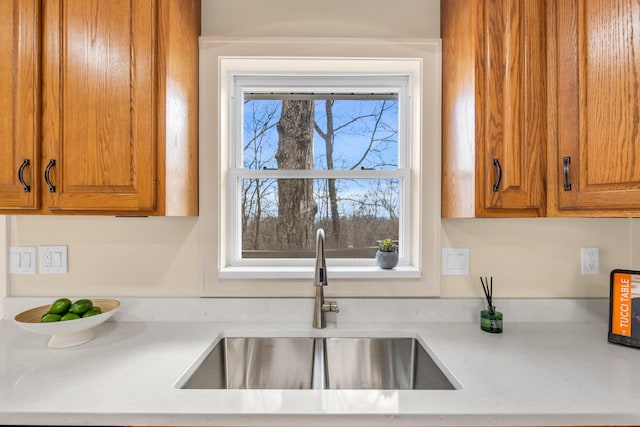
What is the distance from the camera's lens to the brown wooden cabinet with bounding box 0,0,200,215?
3.79 feet

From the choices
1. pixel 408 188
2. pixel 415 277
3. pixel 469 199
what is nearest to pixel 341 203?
pixel 408 188

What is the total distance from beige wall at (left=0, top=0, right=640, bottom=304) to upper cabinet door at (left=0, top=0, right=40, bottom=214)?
0.34 metres

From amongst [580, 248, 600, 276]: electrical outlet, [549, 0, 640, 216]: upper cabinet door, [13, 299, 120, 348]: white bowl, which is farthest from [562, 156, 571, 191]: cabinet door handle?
[13, 299, 120, 348]: white bowl

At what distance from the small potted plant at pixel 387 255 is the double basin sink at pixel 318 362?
0.32 m

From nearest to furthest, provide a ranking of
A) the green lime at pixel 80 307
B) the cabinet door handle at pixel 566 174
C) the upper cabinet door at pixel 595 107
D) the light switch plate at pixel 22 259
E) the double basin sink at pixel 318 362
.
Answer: the upper cabinet door at pixel 595 107 → the cabinet door handle at pixel 566 174 → the green lime at pixel 80 307 → the double basin sink at pixel 318 362 → the light switch plate at pixel 22 259

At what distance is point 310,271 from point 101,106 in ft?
3.23

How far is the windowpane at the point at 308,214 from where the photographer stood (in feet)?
5.54

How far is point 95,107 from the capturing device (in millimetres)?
1159

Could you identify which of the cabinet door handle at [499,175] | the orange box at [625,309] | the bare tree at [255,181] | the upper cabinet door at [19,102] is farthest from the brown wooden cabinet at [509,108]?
the upper cabinet door at [19,102]

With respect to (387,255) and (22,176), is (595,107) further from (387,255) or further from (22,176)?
(22,176)

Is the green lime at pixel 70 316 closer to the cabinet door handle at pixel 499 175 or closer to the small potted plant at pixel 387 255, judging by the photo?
the small potted plant at pixel 387 255

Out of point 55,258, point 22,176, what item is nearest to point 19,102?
point 22,176

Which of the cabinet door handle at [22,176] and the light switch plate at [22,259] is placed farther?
the light switch plate at [22,259]

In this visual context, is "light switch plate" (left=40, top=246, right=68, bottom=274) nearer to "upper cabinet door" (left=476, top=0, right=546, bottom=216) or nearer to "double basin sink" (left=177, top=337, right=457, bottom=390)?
"double basin sink" (left=177, top=337, right=457, bottom=390)
